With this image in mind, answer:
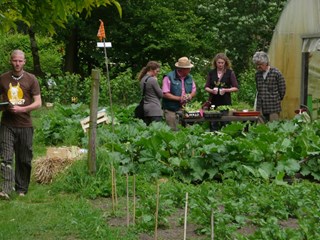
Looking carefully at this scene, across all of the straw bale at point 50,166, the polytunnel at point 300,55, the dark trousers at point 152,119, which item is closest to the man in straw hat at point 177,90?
the dark trousers at point 152,119

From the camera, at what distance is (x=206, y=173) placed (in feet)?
31.0

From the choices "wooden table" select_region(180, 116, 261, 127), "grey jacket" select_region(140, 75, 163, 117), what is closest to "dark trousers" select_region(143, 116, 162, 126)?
"grey jacket" select_region(140, 75, 163, 117)

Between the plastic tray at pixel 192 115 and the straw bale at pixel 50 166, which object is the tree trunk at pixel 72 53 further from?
the straw bale at pixel 50 166

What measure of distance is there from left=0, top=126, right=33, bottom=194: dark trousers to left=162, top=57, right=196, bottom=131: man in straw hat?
416 cm

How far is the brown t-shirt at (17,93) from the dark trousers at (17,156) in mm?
90

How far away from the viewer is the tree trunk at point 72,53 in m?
32.4

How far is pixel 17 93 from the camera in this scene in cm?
855

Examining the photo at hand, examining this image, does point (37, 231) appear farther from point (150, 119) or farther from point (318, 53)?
point (318, 53)

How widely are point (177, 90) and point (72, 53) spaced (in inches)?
818

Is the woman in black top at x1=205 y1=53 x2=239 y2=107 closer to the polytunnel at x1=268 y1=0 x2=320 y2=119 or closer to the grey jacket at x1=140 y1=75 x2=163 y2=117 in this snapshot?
the grey jacket at x1=140 y1=75 x2=163 y2=117

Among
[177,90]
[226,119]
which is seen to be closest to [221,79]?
[177,90]

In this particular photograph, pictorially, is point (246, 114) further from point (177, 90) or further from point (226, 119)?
point (177, 90)

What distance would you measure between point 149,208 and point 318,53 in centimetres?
971

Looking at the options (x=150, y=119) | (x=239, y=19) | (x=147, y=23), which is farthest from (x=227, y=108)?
(x=147, y=23)
